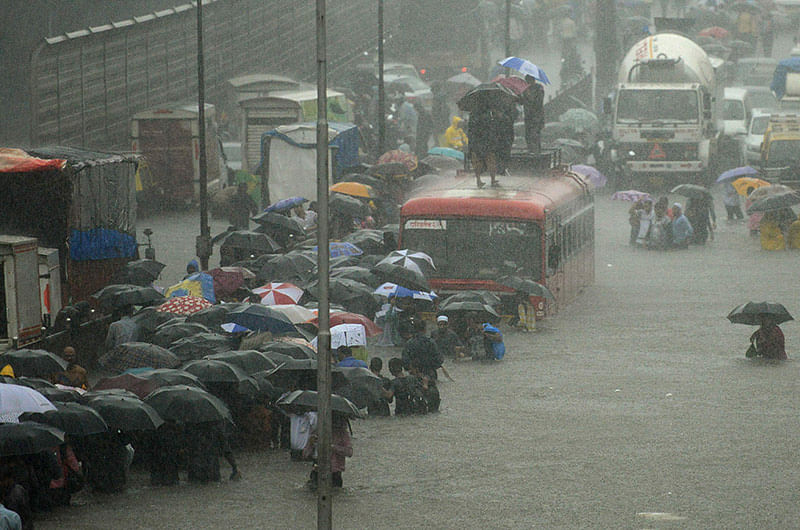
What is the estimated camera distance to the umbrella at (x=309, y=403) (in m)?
13.4

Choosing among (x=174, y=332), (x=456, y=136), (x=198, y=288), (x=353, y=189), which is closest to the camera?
(x=174, y=332)

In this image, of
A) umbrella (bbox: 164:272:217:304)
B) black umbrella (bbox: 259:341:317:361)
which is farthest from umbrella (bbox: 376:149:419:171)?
black umbrella (bbox: 259:341:317:361)

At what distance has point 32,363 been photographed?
15516mm

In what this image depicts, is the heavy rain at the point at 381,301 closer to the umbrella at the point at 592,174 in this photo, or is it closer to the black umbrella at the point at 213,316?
the black umbrella at the point at 213,316

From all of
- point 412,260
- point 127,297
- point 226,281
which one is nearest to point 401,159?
point 412,260

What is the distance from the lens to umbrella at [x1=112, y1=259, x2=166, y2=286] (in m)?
22.0

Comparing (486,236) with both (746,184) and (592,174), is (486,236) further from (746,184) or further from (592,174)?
(746,184)

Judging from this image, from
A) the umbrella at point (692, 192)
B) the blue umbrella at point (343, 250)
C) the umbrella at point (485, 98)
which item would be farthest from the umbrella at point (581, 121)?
the blue umbrella at point (343, 250)

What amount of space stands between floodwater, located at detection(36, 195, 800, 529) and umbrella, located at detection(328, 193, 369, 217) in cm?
567

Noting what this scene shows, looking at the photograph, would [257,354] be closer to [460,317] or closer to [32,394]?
[32,394]

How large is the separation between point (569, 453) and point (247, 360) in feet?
11.0

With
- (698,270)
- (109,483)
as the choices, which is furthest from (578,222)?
(109,483)

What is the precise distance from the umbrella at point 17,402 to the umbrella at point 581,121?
34101 millimetres

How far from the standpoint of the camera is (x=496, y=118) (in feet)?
82.0
